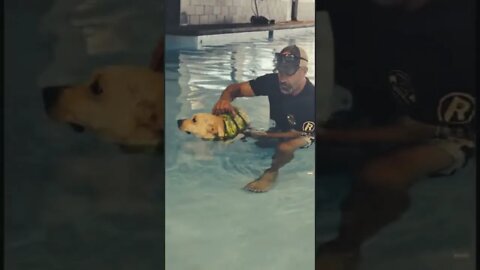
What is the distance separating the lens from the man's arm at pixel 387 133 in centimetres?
261

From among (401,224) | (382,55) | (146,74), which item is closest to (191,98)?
(146,74)

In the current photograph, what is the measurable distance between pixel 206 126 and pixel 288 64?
1.47 feet

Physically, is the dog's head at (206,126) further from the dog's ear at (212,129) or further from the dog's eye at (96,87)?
the dog's eye at (96,87)

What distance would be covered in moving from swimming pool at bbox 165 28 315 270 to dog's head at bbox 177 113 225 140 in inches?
1.1

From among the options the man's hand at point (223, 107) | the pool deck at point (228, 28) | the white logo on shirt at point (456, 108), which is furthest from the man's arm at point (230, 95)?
the white logo on shirt at point (456, 108)

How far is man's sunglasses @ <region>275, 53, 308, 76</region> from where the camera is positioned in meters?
2.63

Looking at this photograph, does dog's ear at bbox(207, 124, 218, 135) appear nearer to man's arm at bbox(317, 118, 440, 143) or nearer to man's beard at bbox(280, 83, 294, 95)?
man's beard at bbox(280, 83, 294, 95)

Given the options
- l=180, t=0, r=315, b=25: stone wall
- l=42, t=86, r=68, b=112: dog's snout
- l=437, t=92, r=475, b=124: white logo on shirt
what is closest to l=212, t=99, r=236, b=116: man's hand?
l=180, t=0, r=315, b=25: stone wall

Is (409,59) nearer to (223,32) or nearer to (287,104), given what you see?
(287,104)

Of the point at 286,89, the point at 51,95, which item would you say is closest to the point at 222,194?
the point at 286,89

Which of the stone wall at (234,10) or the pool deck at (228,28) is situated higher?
the stone wall at (234,10)

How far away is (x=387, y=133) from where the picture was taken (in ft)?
8.59

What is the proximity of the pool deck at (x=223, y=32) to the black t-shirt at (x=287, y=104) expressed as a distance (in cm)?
19

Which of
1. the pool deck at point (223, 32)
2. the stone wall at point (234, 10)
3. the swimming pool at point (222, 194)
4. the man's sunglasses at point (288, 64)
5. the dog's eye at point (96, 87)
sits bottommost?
the swimming pool at point (222, 194)
